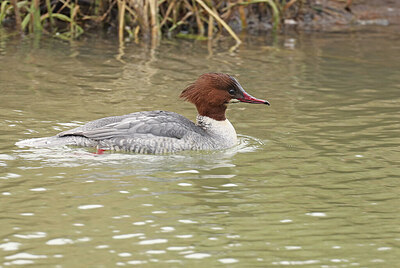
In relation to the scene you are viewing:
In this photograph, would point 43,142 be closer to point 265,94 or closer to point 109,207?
point 109,207

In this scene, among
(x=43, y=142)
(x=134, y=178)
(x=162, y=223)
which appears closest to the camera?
(x=162, y=223)

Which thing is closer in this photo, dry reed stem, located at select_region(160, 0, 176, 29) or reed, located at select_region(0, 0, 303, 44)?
reed, located at select_region(0, 0, 303, 44)

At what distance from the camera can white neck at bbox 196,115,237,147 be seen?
8992mm

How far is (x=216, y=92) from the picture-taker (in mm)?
9156

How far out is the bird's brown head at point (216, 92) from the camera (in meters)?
9.12

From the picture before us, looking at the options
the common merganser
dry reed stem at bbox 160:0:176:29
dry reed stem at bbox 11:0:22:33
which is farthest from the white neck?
dry reed stem at bbox 11:0:22:33

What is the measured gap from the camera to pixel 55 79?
12258 mm

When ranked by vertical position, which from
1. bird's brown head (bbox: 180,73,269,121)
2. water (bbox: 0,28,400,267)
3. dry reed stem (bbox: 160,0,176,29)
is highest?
dry reed stem (bbox: 160,0,176,29)

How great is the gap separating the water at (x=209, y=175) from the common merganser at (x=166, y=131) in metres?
0.16

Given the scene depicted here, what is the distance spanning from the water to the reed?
5.12 ft

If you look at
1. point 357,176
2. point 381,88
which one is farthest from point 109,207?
point 381,88

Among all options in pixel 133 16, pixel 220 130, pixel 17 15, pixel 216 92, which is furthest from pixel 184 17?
pixel 220 130

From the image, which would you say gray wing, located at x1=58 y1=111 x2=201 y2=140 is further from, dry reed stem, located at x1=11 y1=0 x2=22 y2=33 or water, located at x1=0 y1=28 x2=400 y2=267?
dry reed stem, located at x1=11 y1=0 x2=22 y2=33

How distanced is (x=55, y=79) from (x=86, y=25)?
16.3 ft
